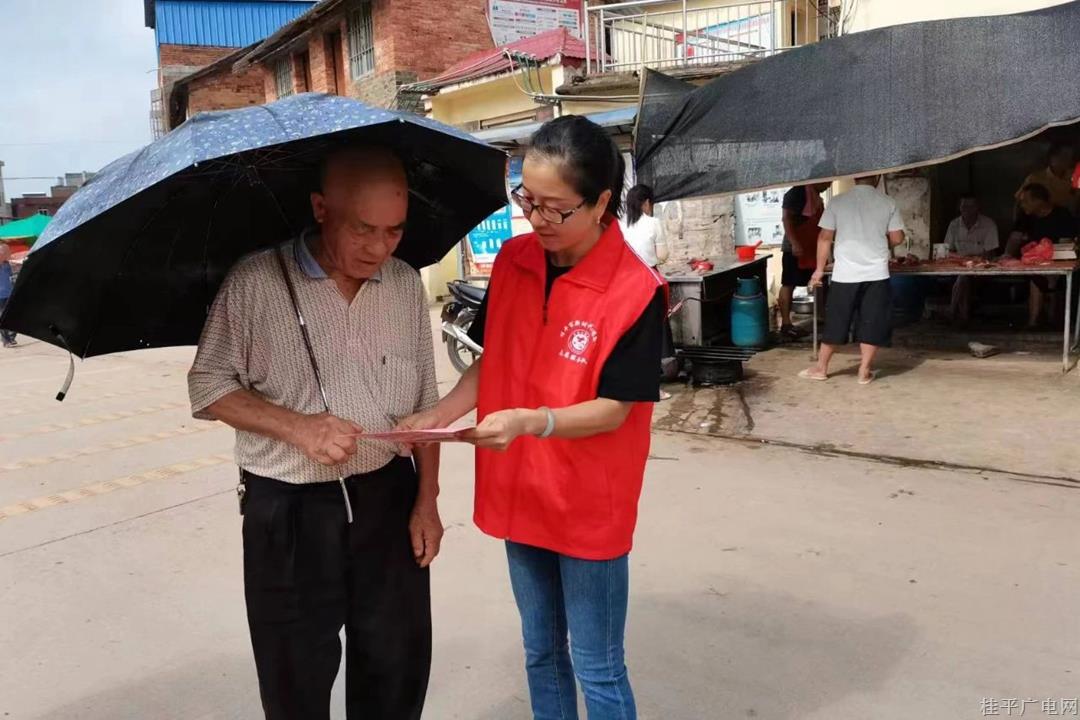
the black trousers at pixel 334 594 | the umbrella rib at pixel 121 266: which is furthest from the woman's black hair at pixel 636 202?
the umbrella rib at pixel 121 266

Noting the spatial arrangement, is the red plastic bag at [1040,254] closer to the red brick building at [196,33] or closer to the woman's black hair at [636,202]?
the woman's black hair at [636,202]

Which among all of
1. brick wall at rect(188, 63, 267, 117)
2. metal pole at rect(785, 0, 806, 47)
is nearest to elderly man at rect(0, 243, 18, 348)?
brick wall at rect(188, 63, 267, 117)

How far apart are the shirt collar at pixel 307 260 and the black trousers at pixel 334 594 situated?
18.0 inches

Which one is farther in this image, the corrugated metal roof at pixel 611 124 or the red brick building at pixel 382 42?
the red brick building at pixel 382 42

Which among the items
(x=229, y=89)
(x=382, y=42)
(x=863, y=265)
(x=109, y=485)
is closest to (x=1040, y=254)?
(x=863, y=265)

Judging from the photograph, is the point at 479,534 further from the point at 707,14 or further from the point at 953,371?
the point at 707,14

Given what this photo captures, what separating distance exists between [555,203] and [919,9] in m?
8.34

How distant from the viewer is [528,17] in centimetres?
1410

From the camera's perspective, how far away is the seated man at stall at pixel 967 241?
30.1ft

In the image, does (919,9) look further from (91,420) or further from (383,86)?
(383,86)

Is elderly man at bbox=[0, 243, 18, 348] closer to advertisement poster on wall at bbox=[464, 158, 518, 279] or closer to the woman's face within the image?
advertisement poster on wall at bbox=[464, 158, 518, 279]

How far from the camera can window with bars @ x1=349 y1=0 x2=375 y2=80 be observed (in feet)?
56.5

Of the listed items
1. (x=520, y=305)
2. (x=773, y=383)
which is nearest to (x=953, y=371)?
(x=773, y=383)

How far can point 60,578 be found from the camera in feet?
12.9
